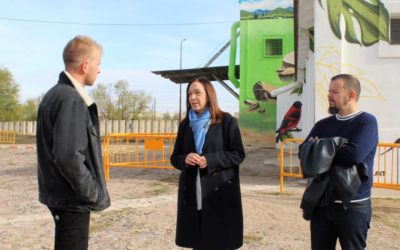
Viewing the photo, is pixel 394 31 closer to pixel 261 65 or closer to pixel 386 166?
pixel 386 166

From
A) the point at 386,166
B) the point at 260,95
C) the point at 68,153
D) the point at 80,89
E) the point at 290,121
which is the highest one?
the point at 260,95

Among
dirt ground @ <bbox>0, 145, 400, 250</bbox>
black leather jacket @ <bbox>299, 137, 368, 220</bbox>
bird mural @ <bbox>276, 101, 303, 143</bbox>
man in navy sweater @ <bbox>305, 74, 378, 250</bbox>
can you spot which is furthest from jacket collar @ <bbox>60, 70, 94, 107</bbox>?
bird mural @ <bbox>276, 101, 303, 143</bbox>

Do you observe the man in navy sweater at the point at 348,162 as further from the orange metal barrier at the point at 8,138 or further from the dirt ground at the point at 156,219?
the orange metal barrier at the point at 8,138

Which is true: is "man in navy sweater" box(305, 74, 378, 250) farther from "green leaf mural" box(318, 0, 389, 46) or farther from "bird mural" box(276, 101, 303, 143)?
"bird mural" box(276, 101, 303, 143)

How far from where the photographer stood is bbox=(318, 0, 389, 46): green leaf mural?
30.2 feet

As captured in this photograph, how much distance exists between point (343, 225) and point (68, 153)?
6.01ft

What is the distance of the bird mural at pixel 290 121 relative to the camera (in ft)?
74.4

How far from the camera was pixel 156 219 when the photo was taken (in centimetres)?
609

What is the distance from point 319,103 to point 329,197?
6845 millimetres

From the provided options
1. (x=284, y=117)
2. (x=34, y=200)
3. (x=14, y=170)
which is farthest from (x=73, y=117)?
(x=284, y=117)

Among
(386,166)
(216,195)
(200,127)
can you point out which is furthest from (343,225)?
(386,166)

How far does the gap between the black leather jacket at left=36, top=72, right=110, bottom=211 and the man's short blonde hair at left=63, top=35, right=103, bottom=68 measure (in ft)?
0.31

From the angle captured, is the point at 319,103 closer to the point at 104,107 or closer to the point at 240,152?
the point at 240,152

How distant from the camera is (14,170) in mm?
13188
